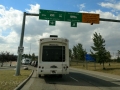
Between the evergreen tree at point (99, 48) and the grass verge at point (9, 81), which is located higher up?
the evergreen tree at point (99, 48)

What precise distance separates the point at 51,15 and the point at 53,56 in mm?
9324

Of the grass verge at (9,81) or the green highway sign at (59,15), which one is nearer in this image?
the grass verge at (9,81)

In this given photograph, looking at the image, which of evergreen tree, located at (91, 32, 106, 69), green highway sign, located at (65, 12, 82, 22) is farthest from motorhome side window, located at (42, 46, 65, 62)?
evergreen tree, located at (91, 32, 106, 69)

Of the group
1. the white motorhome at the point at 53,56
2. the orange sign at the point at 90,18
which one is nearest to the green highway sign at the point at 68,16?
the orange sign at the point at 90,18

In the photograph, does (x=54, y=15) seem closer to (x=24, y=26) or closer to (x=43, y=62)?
(x=24, y=26)

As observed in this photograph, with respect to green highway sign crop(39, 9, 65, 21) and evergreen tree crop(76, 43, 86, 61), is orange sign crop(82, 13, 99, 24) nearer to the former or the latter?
green highway sign crop(39, 9, 65, 21)

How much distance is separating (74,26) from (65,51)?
9141mm

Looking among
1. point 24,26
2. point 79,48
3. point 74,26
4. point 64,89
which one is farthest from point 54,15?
point 79,48

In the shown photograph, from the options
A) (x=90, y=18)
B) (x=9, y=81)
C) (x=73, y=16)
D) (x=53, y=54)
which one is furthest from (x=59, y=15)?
(x=9, y=81)

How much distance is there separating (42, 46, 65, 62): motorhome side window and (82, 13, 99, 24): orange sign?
9.44 metres

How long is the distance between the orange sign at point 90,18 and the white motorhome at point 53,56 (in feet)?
30.1

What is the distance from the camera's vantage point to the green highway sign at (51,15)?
24375 millimetres

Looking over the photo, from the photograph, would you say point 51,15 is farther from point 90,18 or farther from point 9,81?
point 9,81

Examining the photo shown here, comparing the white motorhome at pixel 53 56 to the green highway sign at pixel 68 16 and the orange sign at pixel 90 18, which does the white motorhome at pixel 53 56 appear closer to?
the green highway sign at pixel 68 16
